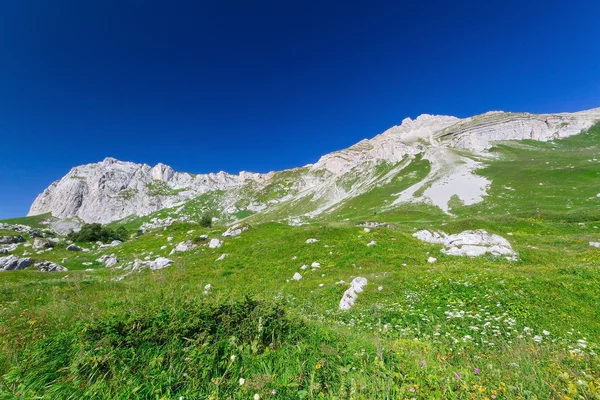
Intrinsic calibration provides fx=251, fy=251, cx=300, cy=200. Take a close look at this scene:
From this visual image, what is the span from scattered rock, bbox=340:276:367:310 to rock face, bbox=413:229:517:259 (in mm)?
11583

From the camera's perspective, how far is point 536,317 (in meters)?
9.96

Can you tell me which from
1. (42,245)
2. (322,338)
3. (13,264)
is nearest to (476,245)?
(322,338)

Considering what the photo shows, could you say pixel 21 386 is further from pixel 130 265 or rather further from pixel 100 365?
pixel 130 265

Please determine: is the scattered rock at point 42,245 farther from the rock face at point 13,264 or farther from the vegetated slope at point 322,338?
the vegetated slope at point 322,338

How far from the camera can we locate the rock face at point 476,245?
2119cm

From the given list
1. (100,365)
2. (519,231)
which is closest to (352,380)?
(100,365)

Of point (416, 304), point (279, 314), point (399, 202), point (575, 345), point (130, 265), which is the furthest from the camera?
point (399, 202)

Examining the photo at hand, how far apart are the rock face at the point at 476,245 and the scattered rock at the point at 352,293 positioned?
38.0 feet

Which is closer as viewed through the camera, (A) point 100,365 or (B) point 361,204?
(A) point 100,365

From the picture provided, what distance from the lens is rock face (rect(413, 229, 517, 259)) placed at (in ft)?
69.5

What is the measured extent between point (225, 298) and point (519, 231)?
1714 inches

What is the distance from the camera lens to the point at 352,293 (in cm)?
1448

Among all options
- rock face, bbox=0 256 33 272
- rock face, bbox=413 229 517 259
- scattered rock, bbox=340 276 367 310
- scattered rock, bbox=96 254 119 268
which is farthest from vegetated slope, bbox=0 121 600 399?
rock face, bbox=0 256 33 272

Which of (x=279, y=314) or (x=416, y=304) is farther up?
(x=279, y=314)
